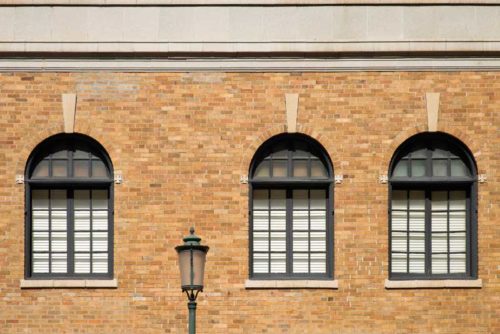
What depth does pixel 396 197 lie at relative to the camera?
19.5 metres

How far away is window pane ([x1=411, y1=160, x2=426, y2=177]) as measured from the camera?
19.5 metres

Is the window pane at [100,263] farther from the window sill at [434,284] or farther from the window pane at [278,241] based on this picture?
the window sill at [434,284]

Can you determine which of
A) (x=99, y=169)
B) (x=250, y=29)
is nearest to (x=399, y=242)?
(x=250, y=29)

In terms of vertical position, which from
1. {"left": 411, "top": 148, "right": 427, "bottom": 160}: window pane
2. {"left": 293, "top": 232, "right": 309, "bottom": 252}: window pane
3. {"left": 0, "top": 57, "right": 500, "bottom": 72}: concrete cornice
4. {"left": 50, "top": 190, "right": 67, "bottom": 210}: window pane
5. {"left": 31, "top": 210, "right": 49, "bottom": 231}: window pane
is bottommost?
{"left": 293, "top": 232, "right": 309, "bottom": 252}: window pane

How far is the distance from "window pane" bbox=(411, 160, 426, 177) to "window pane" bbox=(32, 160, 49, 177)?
6155 mm

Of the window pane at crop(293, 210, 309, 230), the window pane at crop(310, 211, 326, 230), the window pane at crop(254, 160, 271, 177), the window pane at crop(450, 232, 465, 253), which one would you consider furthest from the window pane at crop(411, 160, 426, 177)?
the window pane at crop(254, 160, 271, 177)

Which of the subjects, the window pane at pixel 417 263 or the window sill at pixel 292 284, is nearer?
the window sill at pixel 292 284

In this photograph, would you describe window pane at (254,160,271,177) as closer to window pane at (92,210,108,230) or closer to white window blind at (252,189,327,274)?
white window blind at (252,189,327,274)

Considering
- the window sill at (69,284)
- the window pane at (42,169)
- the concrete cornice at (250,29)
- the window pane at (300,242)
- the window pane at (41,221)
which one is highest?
the concrete cornice at (250,29)

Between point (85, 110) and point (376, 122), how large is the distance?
485 cm

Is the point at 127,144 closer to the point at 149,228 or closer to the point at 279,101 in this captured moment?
the point at 149,228

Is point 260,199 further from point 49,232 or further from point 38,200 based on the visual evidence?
point 38,200

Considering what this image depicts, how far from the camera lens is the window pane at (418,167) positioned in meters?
A: 19.5

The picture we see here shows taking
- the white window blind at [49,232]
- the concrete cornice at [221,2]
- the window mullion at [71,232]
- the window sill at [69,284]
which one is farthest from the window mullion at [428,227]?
the white window blind at [49,232]
